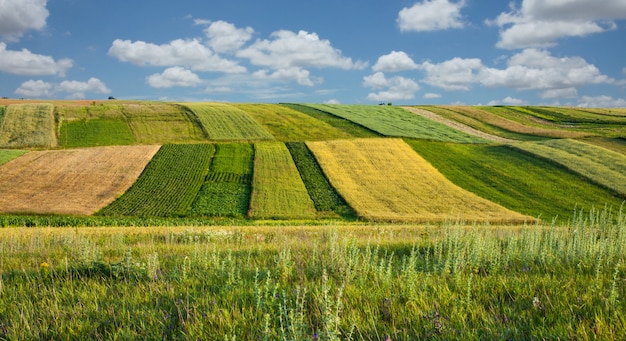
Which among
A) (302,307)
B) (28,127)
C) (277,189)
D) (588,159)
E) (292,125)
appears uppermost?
(292,125)

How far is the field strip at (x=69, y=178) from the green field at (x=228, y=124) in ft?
39.6

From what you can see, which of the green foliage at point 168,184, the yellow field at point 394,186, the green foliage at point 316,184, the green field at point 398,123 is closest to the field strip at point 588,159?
the green field at point 398,123

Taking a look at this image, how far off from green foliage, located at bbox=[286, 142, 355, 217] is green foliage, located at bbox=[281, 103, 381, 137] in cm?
1255

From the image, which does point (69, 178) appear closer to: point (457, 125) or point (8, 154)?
point (8, 154)

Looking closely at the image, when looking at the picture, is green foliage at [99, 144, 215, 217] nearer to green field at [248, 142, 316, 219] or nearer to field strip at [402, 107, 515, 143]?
green field at [248, 142, 316, 219]

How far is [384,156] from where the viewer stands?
59.2 m

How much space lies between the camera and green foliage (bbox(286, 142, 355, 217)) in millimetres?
41750

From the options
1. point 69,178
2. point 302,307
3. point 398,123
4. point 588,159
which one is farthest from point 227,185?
point 588,159

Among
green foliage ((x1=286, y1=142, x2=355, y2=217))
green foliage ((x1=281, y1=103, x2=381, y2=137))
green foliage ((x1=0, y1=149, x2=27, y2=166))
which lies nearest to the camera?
green foliage ((x1=286, y1=142, x2=355, y2=217))

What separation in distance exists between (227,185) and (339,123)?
3595 centimetres

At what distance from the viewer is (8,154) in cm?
5356

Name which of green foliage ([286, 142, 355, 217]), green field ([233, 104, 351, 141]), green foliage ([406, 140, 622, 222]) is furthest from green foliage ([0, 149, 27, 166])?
green foliage ([406, 140, 622, 222])

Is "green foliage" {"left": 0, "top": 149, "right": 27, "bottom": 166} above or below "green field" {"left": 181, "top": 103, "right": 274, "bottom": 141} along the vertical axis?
below

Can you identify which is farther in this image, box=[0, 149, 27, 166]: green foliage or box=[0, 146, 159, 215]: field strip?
box=[0, 149, 27, 166]: green foliage
